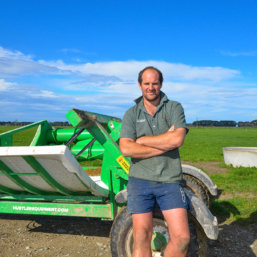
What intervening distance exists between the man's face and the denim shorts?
0.72 m

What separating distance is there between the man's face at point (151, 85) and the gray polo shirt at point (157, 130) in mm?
103

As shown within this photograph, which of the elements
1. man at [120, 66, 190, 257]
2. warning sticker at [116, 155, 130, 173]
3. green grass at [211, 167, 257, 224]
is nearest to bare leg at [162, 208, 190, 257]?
man at [120, 66, 190, 257]

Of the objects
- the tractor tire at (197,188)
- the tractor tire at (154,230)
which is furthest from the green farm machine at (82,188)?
the tractor tire at (197,188)

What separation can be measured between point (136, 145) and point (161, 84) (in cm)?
57

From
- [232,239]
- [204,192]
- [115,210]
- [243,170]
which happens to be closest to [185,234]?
[115,210]

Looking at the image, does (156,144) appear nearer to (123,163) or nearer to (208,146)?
(123,163)

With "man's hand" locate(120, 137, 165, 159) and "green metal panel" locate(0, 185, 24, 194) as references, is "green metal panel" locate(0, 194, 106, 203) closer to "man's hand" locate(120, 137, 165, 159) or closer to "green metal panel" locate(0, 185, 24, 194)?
"green metal panel" locate(0, 185, 24, 194)

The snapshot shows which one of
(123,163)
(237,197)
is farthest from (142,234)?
(237,197)

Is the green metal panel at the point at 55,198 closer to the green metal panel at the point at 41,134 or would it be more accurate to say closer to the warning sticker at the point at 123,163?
the warning sticker at the point at 123,163

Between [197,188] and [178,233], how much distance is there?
2555mm

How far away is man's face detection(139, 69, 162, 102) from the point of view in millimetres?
2506

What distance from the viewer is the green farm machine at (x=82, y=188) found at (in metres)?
2.93

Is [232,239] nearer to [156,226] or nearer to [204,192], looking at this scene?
[204,192]

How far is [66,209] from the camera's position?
3553mm
